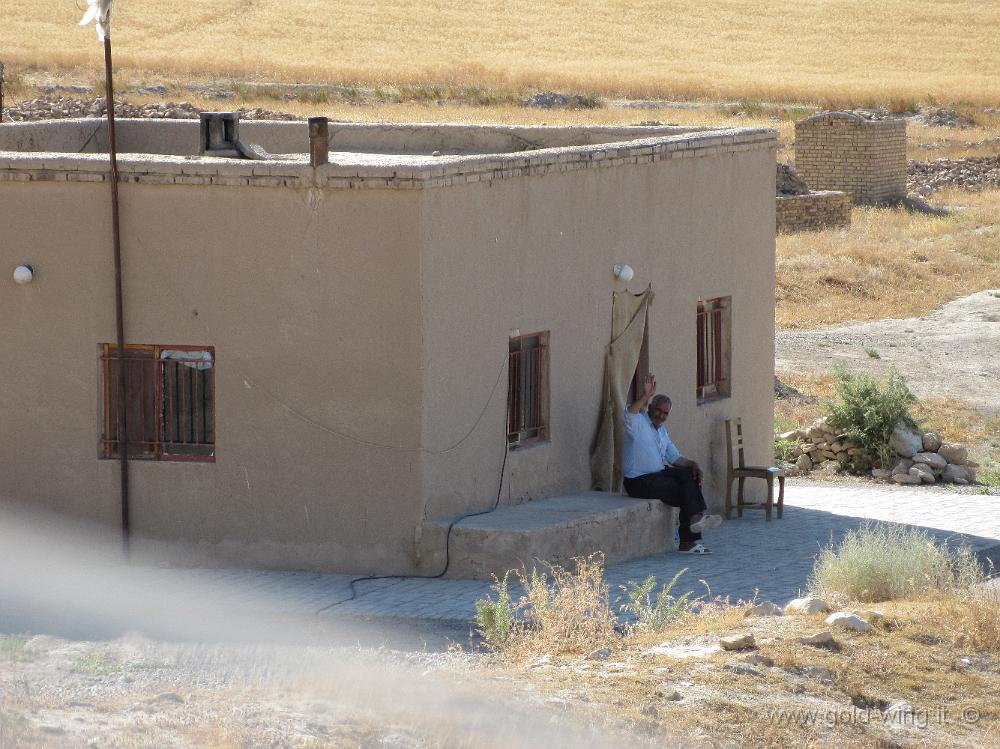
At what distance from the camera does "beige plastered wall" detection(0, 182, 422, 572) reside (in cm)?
1181

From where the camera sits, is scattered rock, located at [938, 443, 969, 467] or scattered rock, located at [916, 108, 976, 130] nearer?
scattered rock, located at [938, 443, 969, 467]

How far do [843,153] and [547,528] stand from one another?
3042 centimetres

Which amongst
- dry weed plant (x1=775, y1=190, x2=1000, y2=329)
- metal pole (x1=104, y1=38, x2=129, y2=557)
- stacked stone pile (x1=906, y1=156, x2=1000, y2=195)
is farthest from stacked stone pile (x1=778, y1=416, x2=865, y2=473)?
stacked stone pile (x1=906, y1=156, x2=1000, y2=195)

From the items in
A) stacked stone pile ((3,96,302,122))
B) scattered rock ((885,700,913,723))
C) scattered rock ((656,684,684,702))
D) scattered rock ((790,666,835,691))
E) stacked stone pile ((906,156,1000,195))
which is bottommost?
scattered rock ((885,700,913,723))

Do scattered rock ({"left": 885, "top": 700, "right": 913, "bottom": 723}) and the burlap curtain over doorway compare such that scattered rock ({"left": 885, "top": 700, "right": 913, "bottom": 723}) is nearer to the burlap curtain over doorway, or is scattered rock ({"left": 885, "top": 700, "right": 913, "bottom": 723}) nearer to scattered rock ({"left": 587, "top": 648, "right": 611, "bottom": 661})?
scattered rock ({"left": 587, "top": 648, "right": 611, "bottom": 661})

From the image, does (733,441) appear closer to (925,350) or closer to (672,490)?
(672,490)

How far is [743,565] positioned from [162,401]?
16.4ft

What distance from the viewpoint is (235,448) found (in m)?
12.1

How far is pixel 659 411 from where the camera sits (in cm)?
1358

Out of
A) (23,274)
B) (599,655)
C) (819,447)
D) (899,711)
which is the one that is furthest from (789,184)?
(899,711)

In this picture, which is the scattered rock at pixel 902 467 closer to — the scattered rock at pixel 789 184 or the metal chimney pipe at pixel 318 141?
the metal chimney pipe at pixel 318 141

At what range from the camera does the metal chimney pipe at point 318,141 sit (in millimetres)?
11656

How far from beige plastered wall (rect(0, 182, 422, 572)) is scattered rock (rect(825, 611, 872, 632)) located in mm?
3569

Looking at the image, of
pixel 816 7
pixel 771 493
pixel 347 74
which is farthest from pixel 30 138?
pixel 816 7
